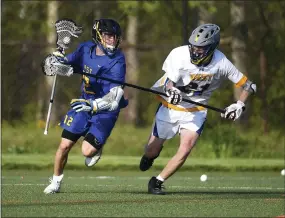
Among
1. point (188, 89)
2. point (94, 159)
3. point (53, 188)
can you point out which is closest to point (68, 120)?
point (94, 159)

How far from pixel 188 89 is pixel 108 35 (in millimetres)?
1143

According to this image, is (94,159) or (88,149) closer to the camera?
(88,149)

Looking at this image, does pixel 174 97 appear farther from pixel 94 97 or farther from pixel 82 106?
pixel 82 106

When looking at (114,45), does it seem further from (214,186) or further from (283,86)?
(283,86)

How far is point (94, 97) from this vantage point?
12000mm

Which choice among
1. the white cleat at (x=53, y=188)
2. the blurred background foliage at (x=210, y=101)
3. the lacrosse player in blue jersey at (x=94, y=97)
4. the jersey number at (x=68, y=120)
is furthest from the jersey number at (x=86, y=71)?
the blurred background foliage at (x=210, y=101)

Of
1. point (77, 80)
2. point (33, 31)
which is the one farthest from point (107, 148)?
point (33, 31)

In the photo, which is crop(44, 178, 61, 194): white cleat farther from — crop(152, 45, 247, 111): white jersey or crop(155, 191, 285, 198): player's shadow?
crop(152, 45, 247, 111): white jersey

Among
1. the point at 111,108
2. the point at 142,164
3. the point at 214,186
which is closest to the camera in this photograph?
the point at 111,108

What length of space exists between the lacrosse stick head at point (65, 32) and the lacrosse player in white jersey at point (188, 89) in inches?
43.7

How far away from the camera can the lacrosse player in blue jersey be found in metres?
11.7

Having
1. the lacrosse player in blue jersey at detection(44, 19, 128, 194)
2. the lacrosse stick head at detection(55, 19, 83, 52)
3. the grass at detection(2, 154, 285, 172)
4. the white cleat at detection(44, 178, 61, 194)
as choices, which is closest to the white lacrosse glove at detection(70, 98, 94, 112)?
the lacrosse player in blue jersey at detection(44, 19, 128, 194)

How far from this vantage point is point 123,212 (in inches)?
380

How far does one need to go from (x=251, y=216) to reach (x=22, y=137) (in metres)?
11.2
